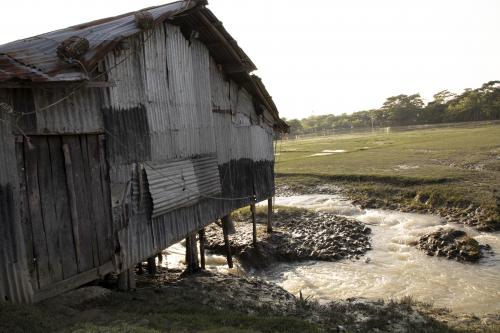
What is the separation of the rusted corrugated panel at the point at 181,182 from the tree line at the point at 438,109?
4850cm

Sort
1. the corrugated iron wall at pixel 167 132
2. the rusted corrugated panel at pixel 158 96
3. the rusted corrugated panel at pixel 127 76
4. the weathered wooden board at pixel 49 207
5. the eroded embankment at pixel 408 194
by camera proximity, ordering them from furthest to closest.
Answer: the eroded embankment at pixel 408 194, the rusted corrugated panel at pixel 158 96, the corrugated iron wall at pixel 167 132, the rusted corrugated panel at pixel 127 76, the weathered wooden board at pixel 49 207

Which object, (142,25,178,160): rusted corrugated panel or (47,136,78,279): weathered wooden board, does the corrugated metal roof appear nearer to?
(142,25,178,160): rusted corrugated panel

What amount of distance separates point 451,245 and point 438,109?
74.3 meters

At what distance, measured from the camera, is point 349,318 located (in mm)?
9758

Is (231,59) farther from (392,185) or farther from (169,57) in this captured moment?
(392,185)

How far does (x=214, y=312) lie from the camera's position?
8820 mm

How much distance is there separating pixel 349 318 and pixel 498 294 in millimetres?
5615

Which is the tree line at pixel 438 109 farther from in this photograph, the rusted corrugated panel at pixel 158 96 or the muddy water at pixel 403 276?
the rusted corrugated panel at pixel 158 96

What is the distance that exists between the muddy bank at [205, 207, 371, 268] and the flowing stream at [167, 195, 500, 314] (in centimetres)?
50

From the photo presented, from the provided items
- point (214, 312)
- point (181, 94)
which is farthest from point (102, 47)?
point (214, 312)

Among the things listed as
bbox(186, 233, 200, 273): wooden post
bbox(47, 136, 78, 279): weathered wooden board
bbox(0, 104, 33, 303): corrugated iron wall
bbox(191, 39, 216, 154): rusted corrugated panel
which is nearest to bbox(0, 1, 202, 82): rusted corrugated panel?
bbox(0, 104, 33, 303): corrugated iron wall

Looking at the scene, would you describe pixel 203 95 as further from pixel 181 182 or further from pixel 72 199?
pixel 72 199

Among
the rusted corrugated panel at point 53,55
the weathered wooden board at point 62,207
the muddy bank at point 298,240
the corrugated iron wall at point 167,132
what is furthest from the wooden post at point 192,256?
the rusted corrugated panel at point 53,55

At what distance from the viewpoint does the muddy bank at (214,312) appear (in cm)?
682
